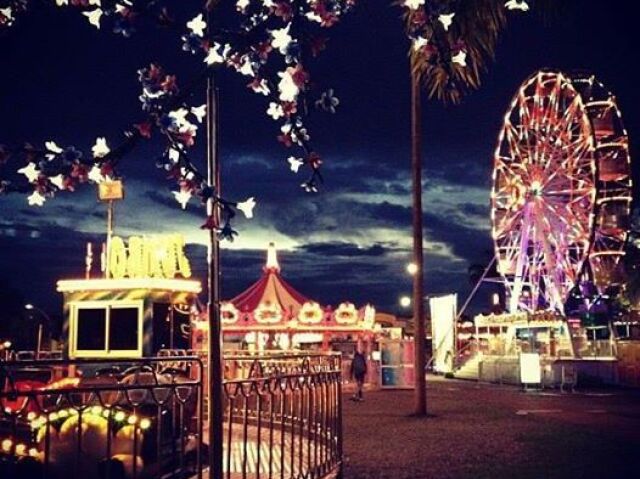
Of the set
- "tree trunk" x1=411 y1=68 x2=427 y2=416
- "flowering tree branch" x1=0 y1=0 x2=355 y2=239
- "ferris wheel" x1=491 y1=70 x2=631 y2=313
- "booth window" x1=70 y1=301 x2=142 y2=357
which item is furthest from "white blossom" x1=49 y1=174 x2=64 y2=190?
"ferris wheel" x1=491 y1=70 x2=631 y2=313

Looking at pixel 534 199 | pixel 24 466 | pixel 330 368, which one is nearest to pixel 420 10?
pixel 330 368

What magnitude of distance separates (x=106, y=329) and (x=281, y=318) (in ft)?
45.8

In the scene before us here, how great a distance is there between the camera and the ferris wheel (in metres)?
30.0

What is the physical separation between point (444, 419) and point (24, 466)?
1053cm

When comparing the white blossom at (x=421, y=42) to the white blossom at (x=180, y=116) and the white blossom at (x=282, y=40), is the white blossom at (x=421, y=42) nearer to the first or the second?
the white blossom at (x=282, y=40)

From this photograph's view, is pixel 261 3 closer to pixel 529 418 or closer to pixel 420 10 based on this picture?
pixel 420 10

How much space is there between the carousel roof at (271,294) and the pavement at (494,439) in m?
13.2

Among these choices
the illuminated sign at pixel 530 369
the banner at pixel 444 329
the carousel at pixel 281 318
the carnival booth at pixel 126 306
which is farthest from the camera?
the banner at pixel 444 329

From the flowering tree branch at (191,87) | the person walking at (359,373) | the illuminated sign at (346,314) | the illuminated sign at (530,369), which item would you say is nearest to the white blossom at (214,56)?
the flowering tree branch at (191,87)

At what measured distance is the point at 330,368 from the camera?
886 centimetres

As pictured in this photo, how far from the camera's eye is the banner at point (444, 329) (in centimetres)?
3756

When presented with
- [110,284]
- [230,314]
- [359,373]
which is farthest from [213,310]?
[230,314]

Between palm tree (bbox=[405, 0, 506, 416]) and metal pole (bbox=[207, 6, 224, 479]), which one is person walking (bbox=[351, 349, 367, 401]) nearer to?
palm tree (bbox=[405, 0, 506, 416])

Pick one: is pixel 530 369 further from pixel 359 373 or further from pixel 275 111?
pixel 275 111
